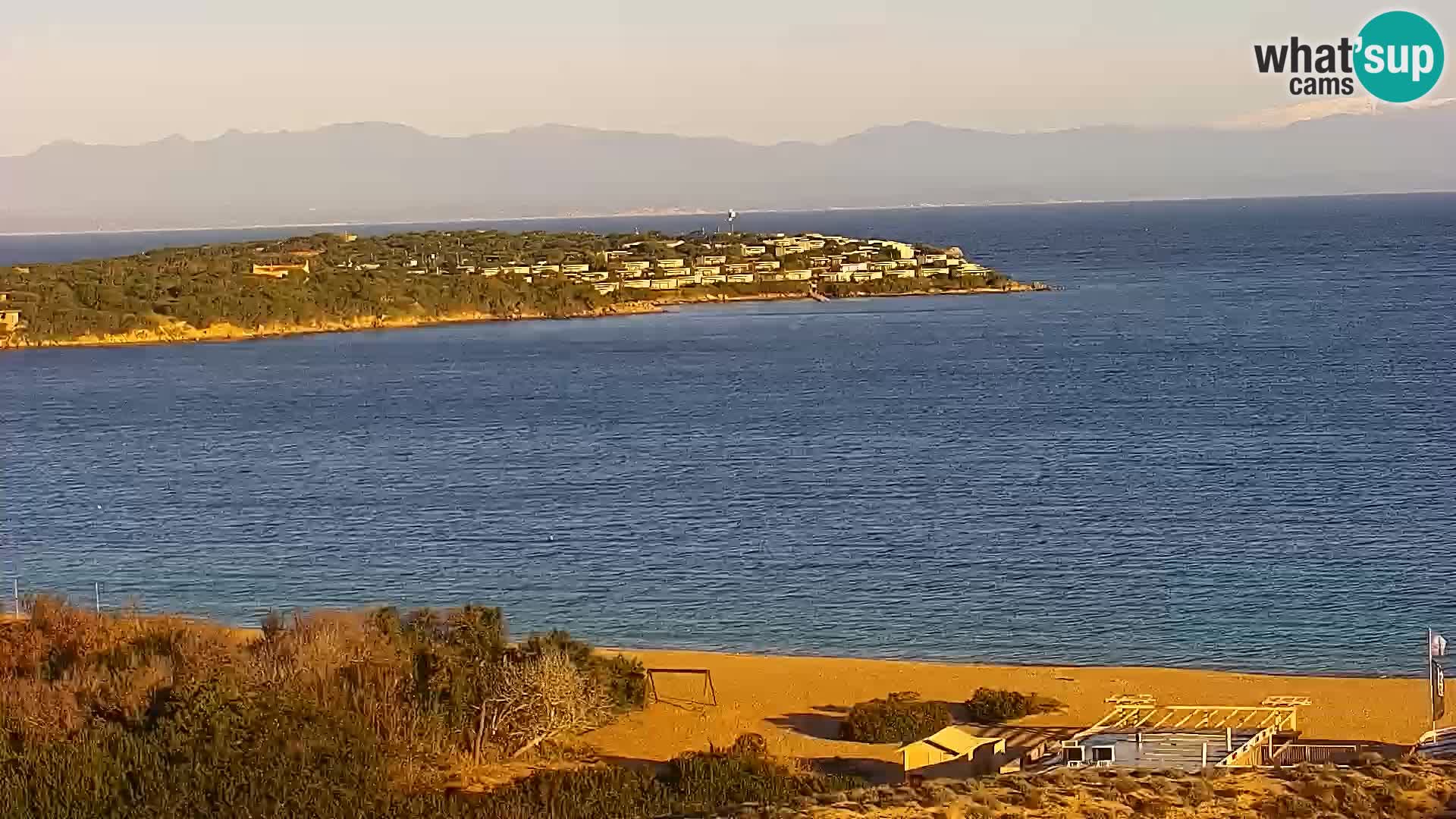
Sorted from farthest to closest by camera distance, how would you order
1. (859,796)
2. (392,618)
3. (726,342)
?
(726,342) < (392,618) < (859,796)

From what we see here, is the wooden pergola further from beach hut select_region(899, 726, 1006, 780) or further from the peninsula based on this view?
the peninsula

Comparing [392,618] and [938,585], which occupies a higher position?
[392,618]

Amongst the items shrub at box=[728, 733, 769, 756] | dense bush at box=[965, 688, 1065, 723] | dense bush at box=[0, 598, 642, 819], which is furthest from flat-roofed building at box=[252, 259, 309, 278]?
shrub at box=[728, 733, 769, 756]

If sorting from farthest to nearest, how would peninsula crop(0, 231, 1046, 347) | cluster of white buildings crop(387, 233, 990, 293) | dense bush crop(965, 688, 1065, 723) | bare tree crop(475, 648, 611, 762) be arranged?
1. cluster of white buildings crop(387, 233, 990, 293)
2. peninsula crop(0, 231, 1046, 347)
3. dense bush crop(965, 688, 1065, 723)
4. bare tree crop(475, 648, 611, 762)

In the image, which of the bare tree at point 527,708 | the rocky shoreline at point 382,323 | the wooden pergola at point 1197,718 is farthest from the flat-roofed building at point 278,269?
the bare tree at point 527,708

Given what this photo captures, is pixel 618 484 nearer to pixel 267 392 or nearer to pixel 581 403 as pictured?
pixel 581 403

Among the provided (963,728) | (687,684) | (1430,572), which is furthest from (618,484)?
(963,728)

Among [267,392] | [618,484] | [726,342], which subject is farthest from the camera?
[726,342]
